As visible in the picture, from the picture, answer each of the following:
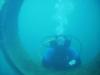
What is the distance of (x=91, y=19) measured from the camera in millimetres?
1634

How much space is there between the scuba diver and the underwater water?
0.03 metres

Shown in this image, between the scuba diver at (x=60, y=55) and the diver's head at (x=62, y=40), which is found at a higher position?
the diver's head at (x=62, y=40)

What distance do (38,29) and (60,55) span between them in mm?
236

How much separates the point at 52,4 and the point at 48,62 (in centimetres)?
40

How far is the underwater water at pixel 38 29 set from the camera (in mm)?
1578

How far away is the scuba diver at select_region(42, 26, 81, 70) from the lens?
1.60 meters

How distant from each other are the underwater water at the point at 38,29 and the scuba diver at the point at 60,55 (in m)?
0.03

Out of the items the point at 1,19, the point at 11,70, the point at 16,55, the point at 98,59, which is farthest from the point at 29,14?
the point at 98,59

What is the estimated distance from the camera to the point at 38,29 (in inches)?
62.7

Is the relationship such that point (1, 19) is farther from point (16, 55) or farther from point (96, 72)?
point (96, 72)

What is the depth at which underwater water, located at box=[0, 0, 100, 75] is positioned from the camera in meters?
1.58

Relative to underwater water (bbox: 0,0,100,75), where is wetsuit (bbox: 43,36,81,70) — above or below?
below

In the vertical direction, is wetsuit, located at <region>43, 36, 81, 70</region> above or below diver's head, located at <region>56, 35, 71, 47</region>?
below

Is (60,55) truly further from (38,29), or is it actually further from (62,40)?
(38,29)
